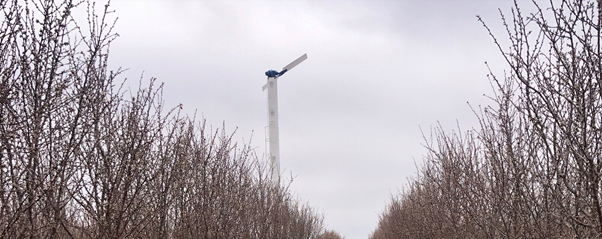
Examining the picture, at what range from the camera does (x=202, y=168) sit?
7695 millimetres

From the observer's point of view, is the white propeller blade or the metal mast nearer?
the metal mast

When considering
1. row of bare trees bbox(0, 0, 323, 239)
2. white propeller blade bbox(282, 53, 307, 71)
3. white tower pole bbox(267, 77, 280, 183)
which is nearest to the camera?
row of bare trees bbox(0, 0, 323, 239)

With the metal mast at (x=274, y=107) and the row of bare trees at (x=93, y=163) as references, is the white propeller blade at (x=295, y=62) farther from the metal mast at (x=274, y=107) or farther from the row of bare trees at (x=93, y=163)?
the row of bare trees at (x=93, y=163)

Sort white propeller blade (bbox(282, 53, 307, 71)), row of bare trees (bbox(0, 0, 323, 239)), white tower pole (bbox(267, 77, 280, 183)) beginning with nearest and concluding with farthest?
1. row of bare trees (bbox(0, 0, 323, 239))
2. white tower pole (bbox(267, 77, 280, 183))
3. white propeller blade (bbox(282, 53, 307, 71))

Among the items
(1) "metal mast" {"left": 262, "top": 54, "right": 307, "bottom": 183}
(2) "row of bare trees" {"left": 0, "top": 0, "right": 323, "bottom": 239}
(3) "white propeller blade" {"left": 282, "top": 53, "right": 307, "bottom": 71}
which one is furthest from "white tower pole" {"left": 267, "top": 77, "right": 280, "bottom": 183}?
(2) "row of bare trees" {"left": 0, "top": 0, "right": 323, "bottom": 239}

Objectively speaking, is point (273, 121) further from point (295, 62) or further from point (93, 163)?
point (93, 163)

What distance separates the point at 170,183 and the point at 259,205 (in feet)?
9.77

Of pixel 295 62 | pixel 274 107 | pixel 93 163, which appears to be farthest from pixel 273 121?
pixel 93 163

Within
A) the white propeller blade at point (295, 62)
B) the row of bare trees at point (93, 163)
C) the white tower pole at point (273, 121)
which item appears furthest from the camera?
the white propeller blade at point (295, 62)

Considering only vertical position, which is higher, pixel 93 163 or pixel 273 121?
pixel 273 121

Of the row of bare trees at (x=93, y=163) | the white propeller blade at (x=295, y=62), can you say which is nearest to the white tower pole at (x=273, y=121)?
the white propeller blade at (x=295, y=62)

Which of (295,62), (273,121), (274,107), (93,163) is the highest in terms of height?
(295,62)

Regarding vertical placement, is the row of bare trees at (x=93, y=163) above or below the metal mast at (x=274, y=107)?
below

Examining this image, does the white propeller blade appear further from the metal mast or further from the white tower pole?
the white tower pole
